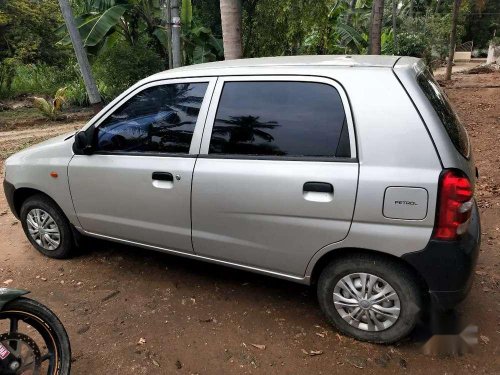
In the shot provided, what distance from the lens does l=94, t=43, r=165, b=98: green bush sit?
46.9 feet

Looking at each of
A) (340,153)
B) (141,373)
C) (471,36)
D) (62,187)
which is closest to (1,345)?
(141,373)

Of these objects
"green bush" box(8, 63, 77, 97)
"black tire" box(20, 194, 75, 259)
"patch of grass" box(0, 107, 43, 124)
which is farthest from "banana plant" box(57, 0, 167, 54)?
"black tire" box(20, 194, 75, 259)

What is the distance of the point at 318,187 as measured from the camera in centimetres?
263

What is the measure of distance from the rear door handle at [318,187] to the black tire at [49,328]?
65.1 inches

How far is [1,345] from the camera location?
229 cm

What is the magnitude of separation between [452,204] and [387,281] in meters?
0.62

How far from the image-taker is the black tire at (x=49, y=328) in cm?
239

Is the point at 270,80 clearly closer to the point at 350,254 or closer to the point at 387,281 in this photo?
the point at 350,254

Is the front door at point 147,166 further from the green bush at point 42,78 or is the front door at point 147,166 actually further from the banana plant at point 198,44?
the green bush at point 42,78

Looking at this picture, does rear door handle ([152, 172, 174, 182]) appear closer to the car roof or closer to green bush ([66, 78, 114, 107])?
the car roof

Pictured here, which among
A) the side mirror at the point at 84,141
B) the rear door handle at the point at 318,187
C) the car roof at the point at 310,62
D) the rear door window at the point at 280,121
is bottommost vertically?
the rear door handle at the point at 318,187

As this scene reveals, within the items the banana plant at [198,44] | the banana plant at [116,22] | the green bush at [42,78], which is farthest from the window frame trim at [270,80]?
the green bush at [42,78]

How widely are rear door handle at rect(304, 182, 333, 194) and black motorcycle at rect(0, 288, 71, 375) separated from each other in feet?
5.43

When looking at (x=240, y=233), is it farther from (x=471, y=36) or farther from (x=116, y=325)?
(x=471, y=36)
